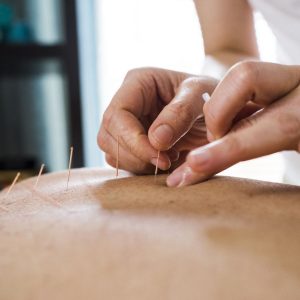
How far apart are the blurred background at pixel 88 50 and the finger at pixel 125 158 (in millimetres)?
882

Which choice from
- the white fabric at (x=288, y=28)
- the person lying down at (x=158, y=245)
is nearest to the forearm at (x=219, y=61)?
the white fabric at (x=288, y=28)

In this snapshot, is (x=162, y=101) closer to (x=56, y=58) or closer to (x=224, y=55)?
(x=224, y=55)

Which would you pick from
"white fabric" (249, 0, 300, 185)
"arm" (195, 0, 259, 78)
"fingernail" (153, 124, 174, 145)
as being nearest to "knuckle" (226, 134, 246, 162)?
"fingernail" (153, 124, 174, 145)

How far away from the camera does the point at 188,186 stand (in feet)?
2.05

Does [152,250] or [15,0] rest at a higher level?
[15,0]

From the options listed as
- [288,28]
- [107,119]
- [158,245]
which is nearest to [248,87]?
[158,245]

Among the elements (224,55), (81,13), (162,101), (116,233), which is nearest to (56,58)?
(81,13)

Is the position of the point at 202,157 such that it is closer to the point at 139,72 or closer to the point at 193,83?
the point at 193,83

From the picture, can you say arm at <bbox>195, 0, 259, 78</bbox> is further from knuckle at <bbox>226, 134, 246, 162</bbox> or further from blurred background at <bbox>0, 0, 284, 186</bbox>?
knuckle at <bbox>226, 134, 246, 162</bbox>

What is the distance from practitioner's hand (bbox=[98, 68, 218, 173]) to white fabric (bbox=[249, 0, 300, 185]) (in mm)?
320

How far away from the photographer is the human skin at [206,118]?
1.92 feet

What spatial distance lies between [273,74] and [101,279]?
0.37 meters

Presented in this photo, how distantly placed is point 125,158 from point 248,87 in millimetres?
343

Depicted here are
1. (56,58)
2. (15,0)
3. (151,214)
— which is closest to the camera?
(151,214)
